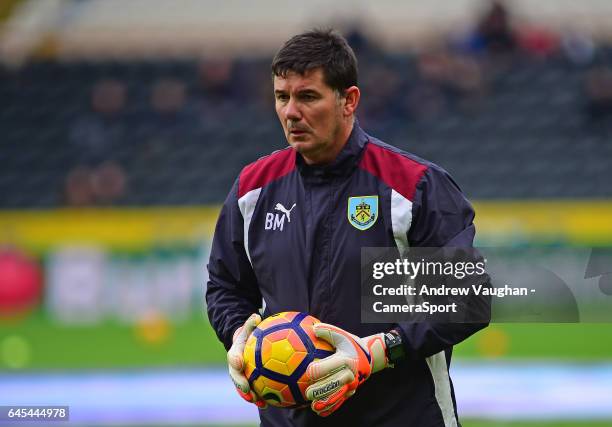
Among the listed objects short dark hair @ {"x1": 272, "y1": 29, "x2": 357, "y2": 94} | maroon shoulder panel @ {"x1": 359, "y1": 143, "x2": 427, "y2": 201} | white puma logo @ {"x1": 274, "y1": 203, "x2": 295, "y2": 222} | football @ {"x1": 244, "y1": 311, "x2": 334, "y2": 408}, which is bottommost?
football @ {"x1": 244, "y1": 311, "x2": 334, "y2": 408}

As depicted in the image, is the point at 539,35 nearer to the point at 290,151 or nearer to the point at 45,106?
the point at 45,106

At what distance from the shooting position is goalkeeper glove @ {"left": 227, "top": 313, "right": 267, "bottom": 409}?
369cm

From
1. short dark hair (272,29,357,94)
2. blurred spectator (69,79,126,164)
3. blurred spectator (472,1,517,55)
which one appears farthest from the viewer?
blurred spectator (472,1,517,55)

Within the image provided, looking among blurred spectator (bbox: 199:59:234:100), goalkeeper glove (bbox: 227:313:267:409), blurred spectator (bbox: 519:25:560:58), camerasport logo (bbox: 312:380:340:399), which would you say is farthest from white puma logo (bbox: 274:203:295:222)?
blurred spectator (bbox: 519:25:560:58)

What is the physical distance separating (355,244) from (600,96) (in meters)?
14.1

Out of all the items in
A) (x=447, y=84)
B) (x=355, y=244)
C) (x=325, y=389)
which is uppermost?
(x=447, y=84)

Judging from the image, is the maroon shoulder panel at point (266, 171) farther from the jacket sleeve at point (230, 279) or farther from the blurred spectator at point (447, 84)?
the blurred spectator at point (447, 84)

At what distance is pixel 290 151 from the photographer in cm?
407

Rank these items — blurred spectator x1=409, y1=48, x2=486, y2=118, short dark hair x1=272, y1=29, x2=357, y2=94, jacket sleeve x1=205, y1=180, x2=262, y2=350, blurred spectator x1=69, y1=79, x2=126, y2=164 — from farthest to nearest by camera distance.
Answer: blurred spectator x1=69, y1=79, x2=126, y2=164, blurred spectator x1=409, y1=48, x2=486, y2=118, jacket sleeve x1=205, y1=180, x2=262, y2=350, short dark hair x1=272, y1=29, x2=357, y2=94

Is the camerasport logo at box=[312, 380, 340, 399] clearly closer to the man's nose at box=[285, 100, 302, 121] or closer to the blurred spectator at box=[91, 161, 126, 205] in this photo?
the man's nose at box=[285, 100, 302, 121]

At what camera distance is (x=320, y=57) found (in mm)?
3789

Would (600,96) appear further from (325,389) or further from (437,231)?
(325,389)

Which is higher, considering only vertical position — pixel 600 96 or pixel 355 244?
pixel 600 96

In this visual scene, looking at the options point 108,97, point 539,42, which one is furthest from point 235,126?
point 539,42
